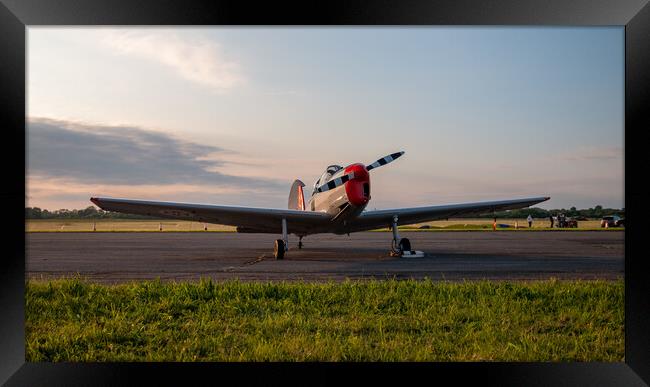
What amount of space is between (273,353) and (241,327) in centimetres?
103

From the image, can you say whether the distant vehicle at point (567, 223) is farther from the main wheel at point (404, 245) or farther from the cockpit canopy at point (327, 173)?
the cockpit canopy at point (327, 173)

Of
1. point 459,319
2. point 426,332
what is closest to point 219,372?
Result: point 426,332

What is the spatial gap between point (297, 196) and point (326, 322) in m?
15.6

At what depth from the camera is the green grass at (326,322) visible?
192 inches

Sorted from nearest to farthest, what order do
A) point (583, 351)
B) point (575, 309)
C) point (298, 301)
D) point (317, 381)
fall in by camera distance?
1. point (317, 381)
2. point (583, 351)
3. point (575, 309)
4. point (298, 301)

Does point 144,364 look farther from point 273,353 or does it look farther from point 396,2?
point 396,2

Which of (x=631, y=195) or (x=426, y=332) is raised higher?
(x=631, y=195)

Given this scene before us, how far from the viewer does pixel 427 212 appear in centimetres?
1752

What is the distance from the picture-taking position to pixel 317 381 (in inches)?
169

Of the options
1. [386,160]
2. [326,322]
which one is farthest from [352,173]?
[326,322]

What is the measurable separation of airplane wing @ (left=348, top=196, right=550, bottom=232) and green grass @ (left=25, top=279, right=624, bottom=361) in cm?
892

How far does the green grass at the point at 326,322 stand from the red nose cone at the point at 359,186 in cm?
684

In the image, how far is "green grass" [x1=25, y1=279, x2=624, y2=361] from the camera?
4.87m

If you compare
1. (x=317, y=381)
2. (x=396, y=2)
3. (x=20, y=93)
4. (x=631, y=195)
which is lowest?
(x=317, y=381)
